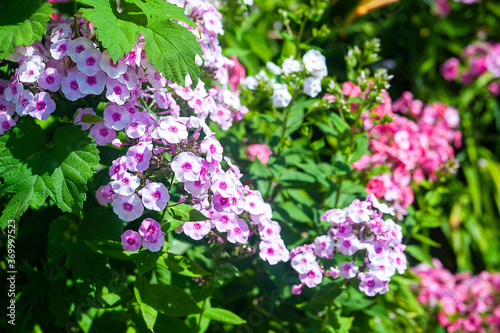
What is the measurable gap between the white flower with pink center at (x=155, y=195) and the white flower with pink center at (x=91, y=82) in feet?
0.98

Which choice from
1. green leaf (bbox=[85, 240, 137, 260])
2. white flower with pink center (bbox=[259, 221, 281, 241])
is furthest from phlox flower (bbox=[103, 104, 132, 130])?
white flower with pink center (bbox=[259, 221, 281, 241])

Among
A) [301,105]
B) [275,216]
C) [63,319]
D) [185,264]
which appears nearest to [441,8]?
[301,105]

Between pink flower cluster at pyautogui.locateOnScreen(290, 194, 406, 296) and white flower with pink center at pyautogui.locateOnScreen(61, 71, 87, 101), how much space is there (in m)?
0.81

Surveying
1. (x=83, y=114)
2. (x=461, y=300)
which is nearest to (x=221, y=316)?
(x=83, y=114)

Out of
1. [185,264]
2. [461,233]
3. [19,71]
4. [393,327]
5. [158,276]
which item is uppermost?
[19,71]

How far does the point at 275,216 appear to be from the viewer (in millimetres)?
1702

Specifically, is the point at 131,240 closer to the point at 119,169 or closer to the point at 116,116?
the point at 119,169

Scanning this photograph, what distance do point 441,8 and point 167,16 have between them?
293 centimetres

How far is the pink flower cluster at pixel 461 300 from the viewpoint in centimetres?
245

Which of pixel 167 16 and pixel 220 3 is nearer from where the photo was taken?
pixel 167 16

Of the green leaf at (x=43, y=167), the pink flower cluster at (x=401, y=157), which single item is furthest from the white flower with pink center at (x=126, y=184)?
the pink flower cluster at (x=401, y=157)

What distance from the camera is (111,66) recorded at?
120 centimetres

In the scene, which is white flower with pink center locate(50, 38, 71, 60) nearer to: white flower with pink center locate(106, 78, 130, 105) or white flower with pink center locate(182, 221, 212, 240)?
white flower with pink center locate(106, 78, 130, 105)

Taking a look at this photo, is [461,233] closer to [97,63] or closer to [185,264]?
[185,264]
